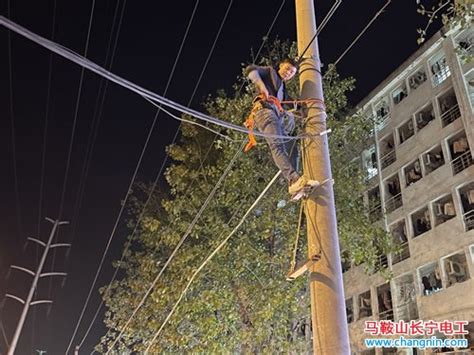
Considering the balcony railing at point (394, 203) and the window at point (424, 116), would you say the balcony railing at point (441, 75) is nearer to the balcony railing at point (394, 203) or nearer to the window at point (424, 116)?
the window at point (424, 116)

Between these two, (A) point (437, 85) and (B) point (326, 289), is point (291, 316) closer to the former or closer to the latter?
(B) point (326, 289)

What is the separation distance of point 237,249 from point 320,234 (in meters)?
7.51

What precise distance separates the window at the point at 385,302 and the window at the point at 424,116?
27.3ft

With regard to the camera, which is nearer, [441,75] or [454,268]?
[454,268]

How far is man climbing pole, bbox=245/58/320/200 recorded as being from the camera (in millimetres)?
4727

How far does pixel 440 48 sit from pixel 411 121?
3.85 metres

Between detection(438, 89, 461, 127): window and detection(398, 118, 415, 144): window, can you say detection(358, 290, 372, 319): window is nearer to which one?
detection(398, 118, 415, 144): window

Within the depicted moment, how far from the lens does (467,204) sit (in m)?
19.0

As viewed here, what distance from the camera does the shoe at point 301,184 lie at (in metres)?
3.96

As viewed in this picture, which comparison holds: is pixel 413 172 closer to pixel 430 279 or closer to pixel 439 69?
pixel 439 69

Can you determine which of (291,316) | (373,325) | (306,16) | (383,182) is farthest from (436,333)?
(306,16)

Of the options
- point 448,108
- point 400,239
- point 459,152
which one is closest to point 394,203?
point 400,239

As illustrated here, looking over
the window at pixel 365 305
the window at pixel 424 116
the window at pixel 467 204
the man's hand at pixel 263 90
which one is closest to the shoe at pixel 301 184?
the man's hand at pixel 263 90

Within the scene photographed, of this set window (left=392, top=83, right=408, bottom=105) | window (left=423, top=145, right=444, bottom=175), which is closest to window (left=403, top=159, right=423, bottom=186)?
window (left=423, top=145, right=444, bottom=175)
